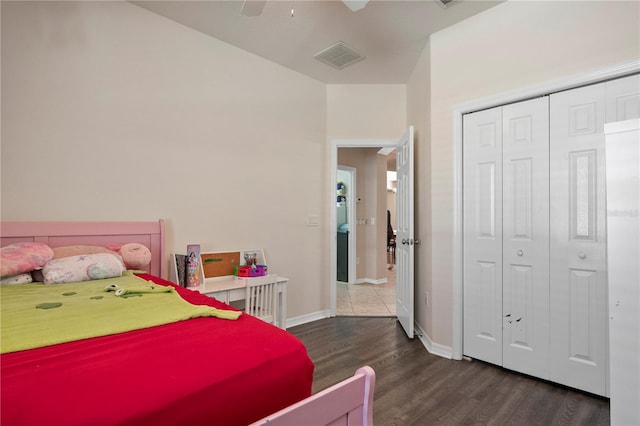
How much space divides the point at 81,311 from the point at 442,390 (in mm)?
2031

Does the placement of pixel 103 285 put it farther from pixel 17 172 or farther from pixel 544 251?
pixel 544 251

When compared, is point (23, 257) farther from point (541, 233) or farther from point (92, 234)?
point (541, 233)

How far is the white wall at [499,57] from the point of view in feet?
6.56

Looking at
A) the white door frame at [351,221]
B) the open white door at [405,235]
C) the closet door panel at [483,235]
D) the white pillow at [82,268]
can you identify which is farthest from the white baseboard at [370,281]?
the white pillow at [82,268]

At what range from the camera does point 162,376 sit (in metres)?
0.80

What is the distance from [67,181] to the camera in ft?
7.13

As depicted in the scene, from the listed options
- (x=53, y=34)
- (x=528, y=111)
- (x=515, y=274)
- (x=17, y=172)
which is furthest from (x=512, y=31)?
(x=17, y=172)

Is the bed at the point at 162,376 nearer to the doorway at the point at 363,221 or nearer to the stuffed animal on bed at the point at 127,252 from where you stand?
the stuffed animal on bed at the point at 127,252

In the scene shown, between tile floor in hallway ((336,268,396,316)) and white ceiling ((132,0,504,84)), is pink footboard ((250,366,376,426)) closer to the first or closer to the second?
white ceiling ((132,0,504,84))

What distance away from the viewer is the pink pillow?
5.38 ft

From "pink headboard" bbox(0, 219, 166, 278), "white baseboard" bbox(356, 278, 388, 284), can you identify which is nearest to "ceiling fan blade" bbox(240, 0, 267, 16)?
"pink headboard" bbox(0, 219, 166, 278)

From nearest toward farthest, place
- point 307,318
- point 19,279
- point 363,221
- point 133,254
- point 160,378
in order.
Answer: point 160,378, point 19,279, point 133,254, point 307,318, point 363,221

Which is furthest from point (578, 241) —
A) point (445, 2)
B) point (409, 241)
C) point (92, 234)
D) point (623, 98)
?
point (92, 234)

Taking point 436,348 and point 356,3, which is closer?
point 356,3
